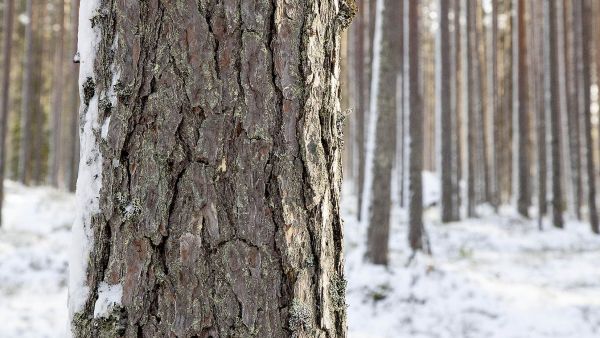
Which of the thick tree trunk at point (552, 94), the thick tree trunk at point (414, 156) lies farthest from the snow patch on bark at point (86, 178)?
the thick tree trunk at point (552, 94)

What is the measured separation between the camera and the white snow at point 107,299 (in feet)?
4.02

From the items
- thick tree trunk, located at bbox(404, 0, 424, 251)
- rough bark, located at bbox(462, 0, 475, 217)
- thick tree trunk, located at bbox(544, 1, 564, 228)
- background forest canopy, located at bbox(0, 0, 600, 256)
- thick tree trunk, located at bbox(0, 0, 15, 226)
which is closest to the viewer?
background forest canopy, located at bbox(0, 0, 600, 256)

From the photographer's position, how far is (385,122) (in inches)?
256

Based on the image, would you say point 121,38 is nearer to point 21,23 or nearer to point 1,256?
point 1,256

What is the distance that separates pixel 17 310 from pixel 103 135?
472cm

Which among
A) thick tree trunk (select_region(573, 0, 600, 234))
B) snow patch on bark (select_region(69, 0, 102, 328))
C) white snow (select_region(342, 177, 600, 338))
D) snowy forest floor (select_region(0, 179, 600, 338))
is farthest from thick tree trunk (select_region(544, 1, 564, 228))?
snow patch on bark (select_region(69, 0, 102, 328))

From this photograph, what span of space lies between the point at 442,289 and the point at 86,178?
5.07 meters

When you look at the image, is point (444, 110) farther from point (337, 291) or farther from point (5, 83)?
point (337, 291)

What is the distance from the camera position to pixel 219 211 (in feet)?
3.98

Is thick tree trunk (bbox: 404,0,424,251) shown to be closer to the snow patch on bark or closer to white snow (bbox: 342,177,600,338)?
white snow (bbox: 342,177,600,338)

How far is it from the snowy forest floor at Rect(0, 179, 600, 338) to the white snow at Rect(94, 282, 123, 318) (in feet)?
11.9

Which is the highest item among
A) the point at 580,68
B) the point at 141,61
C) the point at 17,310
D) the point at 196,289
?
the point at 580,68

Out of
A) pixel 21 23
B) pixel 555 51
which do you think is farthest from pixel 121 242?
pixel 21 23

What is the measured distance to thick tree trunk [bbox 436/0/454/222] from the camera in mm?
10242
